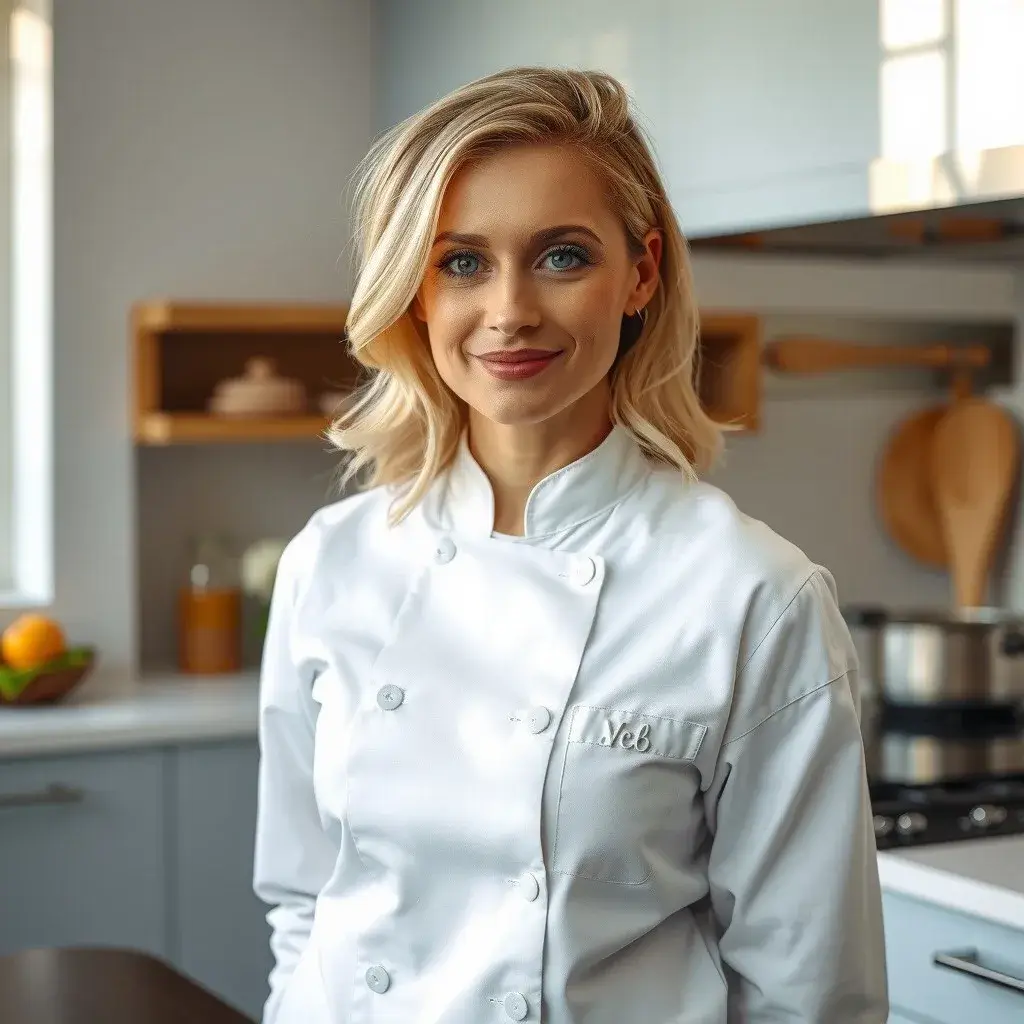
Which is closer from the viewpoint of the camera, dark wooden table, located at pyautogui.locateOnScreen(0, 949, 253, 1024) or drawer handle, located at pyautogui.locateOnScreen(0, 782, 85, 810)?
dark wooden table, located at pyautogui.locateOnScreen(0, 949, 253, 1024)

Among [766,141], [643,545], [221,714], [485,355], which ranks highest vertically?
[766,141]

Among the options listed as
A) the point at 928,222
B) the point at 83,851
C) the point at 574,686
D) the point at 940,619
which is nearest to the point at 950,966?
the point at 574,686

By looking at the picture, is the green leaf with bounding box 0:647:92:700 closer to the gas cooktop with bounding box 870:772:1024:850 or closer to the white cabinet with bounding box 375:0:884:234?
the white cabinet with bounding box 375:0:884:234

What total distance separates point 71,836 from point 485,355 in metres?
1.63

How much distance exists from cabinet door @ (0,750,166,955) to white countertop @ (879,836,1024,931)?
1300mm

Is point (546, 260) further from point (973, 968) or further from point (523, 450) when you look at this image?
point (973, 968)

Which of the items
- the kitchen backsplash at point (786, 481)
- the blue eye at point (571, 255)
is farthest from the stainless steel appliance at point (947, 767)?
the blue eye at point (571, 255)

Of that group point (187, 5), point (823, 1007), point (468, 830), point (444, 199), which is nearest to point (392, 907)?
point (468, 830)

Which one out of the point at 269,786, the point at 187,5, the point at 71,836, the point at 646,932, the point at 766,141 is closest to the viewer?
the point at 646,932

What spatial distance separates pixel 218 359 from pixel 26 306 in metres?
0.38

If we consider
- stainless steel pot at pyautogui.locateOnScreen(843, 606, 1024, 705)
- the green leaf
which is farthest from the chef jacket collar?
the green leaf

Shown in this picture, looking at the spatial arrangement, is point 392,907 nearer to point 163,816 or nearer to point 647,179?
point 647,179

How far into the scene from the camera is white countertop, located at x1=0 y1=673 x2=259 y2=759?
8.15 feet

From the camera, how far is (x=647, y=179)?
1259mm
